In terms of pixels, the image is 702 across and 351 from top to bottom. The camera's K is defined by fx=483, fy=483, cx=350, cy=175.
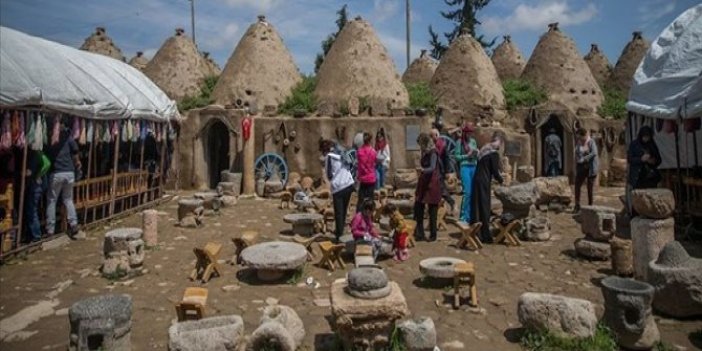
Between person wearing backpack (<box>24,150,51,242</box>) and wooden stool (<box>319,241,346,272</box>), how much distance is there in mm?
4548

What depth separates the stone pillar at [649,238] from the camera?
204 inches

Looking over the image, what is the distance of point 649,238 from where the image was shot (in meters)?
5.21

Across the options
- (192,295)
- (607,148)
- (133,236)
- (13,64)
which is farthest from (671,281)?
(607,148)

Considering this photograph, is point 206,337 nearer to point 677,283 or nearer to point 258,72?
point 677,283

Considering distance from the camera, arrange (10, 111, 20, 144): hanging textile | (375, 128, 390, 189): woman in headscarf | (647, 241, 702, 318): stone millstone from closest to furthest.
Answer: (647, 241, 702, 318): stone millstone
(10, 111, 20, 144): hanging textile
(375, 128, 390, 189): woman in headscarf

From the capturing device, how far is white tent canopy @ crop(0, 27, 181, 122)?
7.01 metres

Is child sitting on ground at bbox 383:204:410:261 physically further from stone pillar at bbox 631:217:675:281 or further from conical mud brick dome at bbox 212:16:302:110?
conical mud brick dome at bbox 212:16:302:110

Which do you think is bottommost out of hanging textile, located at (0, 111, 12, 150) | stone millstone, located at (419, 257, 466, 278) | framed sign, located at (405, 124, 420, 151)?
stone millstone, located at (419, 257, 466, 278)

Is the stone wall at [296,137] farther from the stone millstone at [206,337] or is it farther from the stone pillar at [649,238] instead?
the stone millstone at [206,337]

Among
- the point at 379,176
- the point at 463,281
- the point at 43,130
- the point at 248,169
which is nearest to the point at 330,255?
the point at 463,281

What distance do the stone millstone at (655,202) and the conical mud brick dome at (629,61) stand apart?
17653 mm

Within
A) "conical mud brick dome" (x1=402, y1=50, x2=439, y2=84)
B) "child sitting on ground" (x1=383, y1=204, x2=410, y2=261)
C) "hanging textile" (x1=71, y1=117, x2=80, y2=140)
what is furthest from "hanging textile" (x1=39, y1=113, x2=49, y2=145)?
"conical mud brick dome" (x1=402, y1=50, x2=439, y2=84)

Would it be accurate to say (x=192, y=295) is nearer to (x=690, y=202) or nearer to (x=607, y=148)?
(x=690, y=202)

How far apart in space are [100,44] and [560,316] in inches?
776
